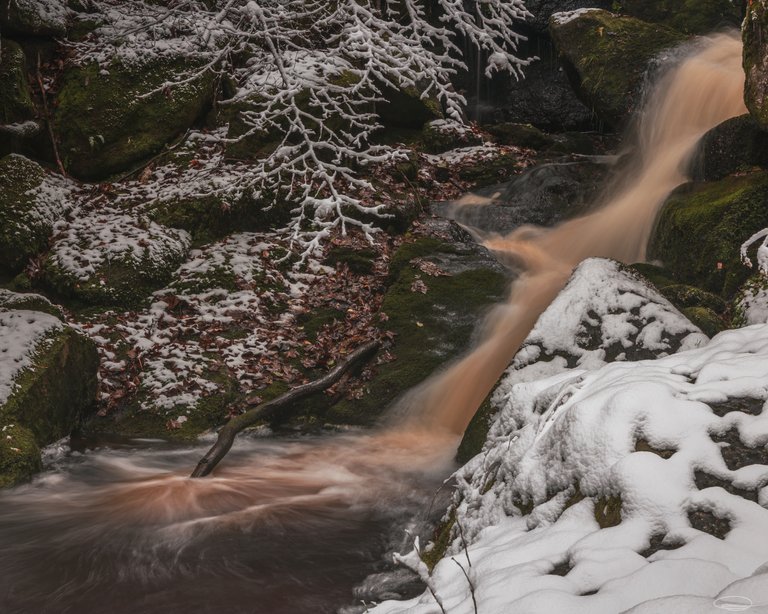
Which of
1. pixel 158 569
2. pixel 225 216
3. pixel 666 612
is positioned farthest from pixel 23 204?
pixel 666 612

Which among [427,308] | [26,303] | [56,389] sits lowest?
[427,308]

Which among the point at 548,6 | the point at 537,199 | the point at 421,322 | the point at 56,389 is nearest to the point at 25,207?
the point at 56,389

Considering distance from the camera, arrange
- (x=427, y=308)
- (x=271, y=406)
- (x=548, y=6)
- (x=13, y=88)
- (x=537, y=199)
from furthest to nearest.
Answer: (x=548, y=6) < (x=537, y=199) < (x=13, y=88) < (x=427, y=308) < (x=271, y=406)

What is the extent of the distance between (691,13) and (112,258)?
14.4m

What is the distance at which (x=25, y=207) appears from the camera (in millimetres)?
8164

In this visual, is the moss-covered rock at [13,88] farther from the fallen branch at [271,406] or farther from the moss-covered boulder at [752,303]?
the moss-covered boulder at [752,303]

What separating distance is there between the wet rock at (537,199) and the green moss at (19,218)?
21.7ft

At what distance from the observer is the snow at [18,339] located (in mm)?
5379

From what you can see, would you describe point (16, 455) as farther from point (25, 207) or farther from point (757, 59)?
point (757, 59)

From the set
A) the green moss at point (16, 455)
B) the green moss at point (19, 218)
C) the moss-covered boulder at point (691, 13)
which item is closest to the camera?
the green moss at point (16, 455)

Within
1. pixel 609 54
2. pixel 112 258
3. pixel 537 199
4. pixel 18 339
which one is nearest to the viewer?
pixel 18 339

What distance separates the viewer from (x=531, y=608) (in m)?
1.79

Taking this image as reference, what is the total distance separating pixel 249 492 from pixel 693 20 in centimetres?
1510

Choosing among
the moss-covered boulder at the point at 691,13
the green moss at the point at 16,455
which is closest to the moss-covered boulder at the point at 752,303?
the green moss at the point at 16,455
